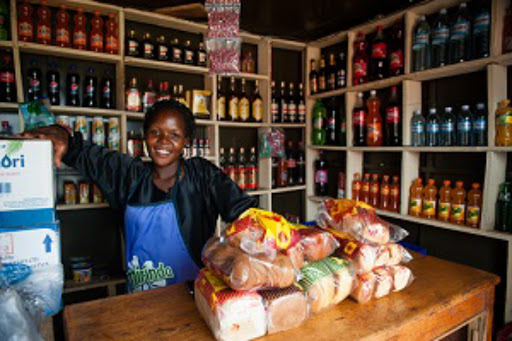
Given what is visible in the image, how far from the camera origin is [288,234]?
0.72m

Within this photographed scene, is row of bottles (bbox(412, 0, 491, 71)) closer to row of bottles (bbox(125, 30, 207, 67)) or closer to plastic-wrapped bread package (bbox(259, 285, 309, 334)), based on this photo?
row of bottles (bbox(125, 30, 207, 67))

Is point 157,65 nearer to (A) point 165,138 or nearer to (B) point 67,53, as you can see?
(B) point 67,53

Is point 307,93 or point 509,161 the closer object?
point 509,161

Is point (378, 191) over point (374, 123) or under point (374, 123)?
under

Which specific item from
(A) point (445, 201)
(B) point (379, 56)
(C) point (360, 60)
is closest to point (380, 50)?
(B) point (379, 56)

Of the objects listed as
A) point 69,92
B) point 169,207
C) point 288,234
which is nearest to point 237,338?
point 288,234

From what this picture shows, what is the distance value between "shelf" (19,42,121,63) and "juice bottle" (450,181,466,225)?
2249 mm

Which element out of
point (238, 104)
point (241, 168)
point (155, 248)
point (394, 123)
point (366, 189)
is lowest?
point (155, 248)

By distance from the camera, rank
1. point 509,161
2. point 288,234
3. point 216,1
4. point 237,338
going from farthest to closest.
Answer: point 509,161 → point 216,1 → point 288,234 → point 237,338

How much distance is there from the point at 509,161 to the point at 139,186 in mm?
1950

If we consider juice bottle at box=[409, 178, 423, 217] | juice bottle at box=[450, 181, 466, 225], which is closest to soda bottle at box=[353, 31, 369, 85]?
juice bottle at box=[409, 178, 423, 217]

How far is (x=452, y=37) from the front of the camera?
1880 mm

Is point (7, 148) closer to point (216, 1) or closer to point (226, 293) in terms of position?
point (226, 293)

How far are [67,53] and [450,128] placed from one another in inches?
92.3
